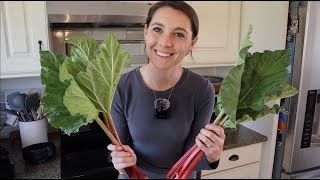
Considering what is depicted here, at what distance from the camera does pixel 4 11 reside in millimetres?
610

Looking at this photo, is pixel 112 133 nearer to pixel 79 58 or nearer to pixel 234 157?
pixel 79 58

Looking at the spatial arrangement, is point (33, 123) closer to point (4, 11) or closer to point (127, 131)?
point (127, 131)

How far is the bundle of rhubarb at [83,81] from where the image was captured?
0.19m

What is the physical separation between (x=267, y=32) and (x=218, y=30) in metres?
0.18

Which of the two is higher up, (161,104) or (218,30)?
(218,30)

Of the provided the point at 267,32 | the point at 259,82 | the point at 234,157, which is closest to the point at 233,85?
the point at 259,82

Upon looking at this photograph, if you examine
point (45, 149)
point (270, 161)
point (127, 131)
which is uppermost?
point (127, 131)

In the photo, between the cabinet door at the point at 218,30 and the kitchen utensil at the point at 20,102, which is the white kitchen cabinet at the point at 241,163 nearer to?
the cabinet door at the point at 218,30

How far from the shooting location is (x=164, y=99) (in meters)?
0.30

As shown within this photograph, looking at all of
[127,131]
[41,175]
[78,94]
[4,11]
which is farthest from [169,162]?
[4,11]

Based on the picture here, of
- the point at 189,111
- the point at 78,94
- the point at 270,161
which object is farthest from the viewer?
the point at 270,161

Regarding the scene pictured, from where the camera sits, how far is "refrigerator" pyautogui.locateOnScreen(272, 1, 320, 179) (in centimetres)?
41

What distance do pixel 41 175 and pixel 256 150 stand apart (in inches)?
23.6

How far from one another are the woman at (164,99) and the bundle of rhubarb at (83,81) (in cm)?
7
